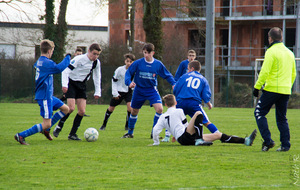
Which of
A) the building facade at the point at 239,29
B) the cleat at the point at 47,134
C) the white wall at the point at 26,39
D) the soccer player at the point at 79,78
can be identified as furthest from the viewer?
the white wall at the point at 26,39

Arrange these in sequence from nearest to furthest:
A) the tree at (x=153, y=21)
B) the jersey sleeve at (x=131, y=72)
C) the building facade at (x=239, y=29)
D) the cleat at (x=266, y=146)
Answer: the cleat at (x=266, y=146), the jersey sleeve at (x=131, y=72), the tree at (x=153, y=21), the building facade at (x=239, y=29)

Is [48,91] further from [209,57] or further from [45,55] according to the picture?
[209,57]

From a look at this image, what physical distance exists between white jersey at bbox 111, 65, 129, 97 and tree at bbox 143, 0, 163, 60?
1622 centimetres

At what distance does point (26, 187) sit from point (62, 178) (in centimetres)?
54

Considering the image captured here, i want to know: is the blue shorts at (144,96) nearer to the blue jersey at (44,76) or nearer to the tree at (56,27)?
the blue jersey at (44,76)

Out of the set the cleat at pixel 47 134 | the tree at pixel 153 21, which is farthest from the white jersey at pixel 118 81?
the tree at pixel 153 21

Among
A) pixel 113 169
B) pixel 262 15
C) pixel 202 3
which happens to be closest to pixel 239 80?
pixel 262 15

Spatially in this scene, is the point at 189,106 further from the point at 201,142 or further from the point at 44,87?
the point at 44,87

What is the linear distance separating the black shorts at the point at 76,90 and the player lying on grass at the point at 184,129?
7.03ft

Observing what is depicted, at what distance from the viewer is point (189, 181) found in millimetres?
5473

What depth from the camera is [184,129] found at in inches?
336

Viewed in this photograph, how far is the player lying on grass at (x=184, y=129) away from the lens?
27.5ft

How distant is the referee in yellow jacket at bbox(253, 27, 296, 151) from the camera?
7816 mm

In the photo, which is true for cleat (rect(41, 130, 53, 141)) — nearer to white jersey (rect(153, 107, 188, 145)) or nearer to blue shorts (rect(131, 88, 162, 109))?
blue shorts (rect(131, 88, 162, 109))
